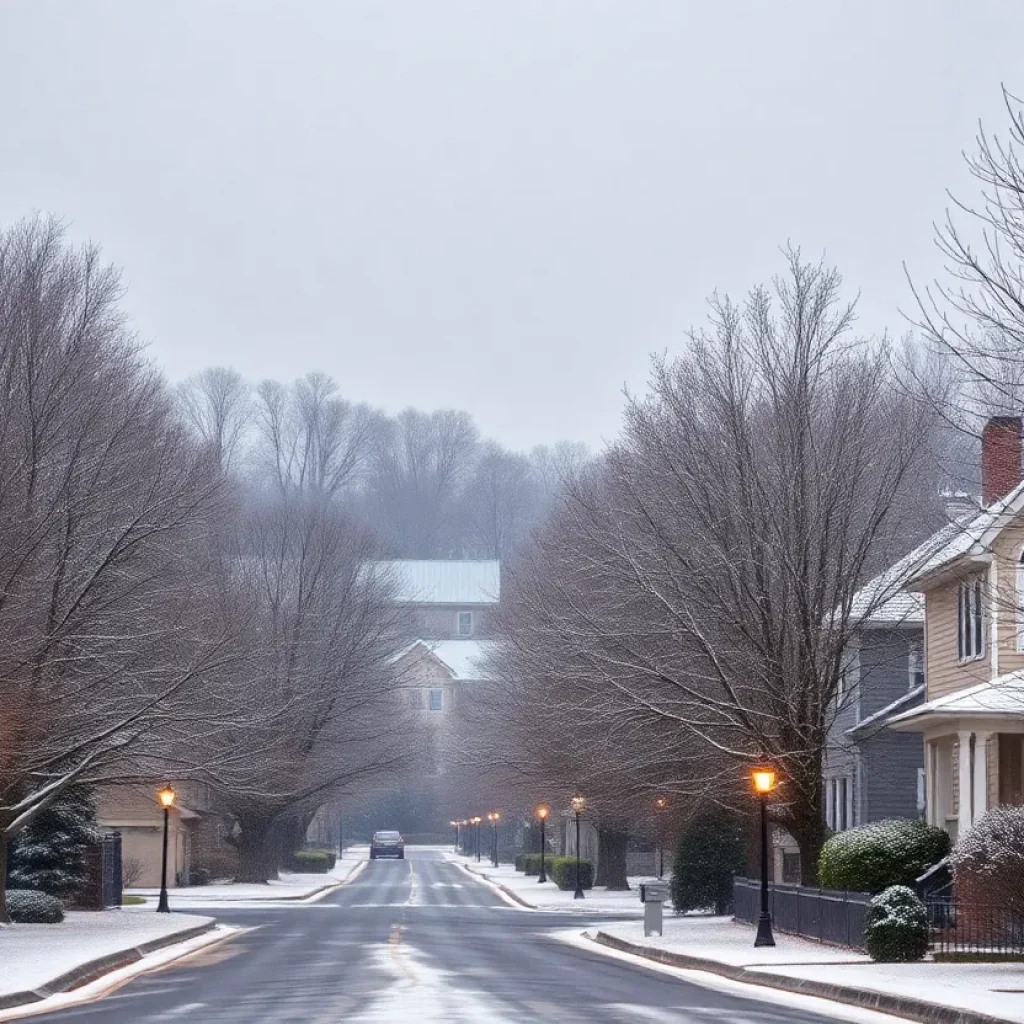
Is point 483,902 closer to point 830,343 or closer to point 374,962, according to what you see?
point 830,343

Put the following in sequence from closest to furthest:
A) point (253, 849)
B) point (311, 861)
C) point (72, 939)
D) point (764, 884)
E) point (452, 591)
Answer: point (764, 884)
point (72, 939)
point (253, 849)
point (311, 861)
point (452, 591)

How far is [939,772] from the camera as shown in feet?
115

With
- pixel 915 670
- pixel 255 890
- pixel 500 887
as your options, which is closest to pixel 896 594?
pixel 915 670

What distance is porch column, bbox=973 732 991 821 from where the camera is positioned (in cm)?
3103

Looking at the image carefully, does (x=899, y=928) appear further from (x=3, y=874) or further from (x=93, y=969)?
(x=3, y=874)

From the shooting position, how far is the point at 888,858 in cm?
3114

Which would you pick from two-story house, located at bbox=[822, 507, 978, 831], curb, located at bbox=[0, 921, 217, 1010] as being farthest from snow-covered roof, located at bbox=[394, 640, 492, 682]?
curb, located at bbox=[0, 921, 217, 1010]

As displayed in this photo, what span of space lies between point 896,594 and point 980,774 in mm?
6626

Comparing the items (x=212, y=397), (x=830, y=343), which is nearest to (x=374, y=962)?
(x=830, y=343)

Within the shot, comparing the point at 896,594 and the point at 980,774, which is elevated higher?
the point at 896,594

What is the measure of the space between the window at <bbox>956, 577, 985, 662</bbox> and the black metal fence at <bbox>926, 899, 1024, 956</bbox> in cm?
642

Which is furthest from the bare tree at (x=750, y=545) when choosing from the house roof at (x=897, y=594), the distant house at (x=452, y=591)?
the distant house at (x=452, y=591)

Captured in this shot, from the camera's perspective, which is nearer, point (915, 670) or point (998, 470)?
point (998, 470)

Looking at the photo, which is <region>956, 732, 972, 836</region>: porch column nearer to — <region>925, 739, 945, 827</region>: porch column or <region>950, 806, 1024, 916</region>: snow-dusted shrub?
<region>925, 739, 945, 827</region>: porch column
